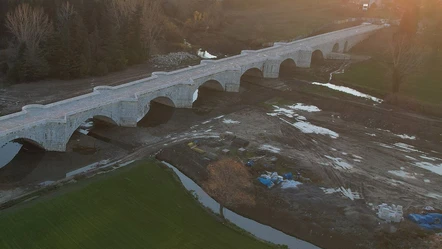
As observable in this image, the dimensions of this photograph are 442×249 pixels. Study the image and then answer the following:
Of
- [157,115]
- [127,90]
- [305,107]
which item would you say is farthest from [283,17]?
[127,90]

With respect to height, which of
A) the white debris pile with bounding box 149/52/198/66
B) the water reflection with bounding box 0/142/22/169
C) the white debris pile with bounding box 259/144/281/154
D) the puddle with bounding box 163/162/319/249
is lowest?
the puddle with bounding box 163/162/319/249

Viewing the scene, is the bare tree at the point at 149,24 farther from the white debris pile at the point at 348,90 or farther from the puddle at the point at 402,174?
the puddle at the point at 402,174

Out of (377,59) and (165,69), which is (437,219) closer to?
(165,69)

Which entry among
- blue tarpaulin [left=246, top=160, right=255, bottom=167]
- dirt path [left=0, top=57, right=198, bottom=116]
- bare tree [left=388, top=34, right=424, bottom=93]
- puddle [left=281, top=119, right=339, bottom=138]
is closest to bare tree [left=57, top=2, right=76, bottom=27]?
dirt path [left=0, top=57, right=198, bottom=116]

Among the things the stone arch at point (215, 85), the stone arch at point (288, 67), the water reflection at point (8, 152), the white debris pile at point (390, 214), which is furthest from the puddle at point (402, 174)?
the stone arch at point (288, 67)

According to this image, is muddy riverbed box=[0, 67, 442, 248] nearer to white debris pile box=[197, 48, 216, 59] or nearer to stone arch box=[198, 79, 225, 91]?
stone arch box=[198, 79, 225, 91]
